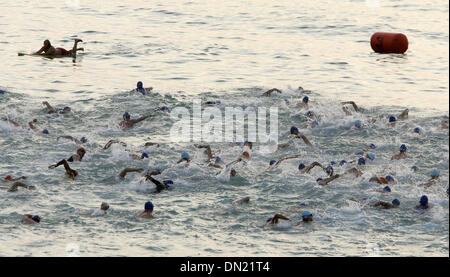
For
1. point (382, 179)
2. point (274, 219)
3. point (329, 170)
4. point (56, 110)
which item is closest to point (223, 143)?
point (329, 170)

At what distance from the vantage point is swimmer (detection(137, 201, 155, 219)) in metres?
15.4

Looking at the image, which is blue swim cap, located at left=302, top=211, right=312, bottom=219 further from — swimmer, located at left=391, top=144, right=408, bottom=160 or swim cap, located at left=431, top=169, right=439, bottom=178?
swimmer, located at left=391, top=144, right=408, bottom=160

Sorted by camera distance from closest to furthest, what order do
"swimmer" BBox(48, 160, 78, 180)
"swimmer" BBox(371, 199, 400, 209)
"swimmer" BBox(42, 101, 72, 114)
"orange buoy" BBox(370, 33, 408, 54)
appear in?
"swimmer" BBox(371, 199, 400, 209) < "swimmer" BBox(48, 160, 78, 180) < "swimmer" BBox(42, 101, 72, 114) < "orange buoy" BBox(370, 33, 408, 54)

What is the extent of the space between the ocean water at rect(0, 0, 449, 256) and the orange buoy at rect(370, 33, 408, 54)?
0.53 m

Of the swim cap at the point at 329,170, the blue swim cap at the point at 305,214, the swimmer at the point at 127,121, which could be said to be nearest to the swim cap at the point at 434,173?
the swim cap at the point at 329,170

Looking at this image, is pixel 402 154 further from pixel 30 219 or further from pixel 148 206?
pixel 30 219

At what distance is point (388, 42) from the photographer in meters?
31.1

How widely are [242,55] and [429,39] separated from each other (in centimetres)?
976

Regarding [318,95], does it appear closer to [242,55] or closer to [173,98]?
[173,98]

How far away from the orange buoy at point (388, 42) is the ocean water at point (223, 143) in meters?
0.53

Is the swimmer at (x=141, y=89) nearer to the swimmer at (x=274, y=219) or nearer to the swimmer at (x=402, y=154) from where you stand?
the swimmer at (x=402, y=154)

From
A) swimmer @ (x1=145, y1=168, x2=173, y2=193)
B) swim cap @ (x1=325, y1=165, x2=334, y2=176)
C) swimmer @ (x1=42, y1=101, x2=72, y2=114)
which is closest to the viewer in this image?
swimmer @ (x1=145, y1=168, x2=173, y2=193)

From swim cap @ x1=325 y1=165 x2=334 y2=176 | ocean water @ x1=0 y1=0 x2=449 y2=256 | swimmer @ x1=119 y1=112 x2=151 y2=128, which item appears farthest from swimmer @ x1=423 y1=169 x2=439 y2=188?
swimmer @ x1=119 y1=112 x2=151 y2=128

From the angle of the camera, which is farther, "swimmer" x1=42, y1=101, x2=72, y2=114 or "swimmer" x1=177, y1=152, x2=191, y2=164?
"swimmer" x1=42, y1=101, x2=72, y2=114
